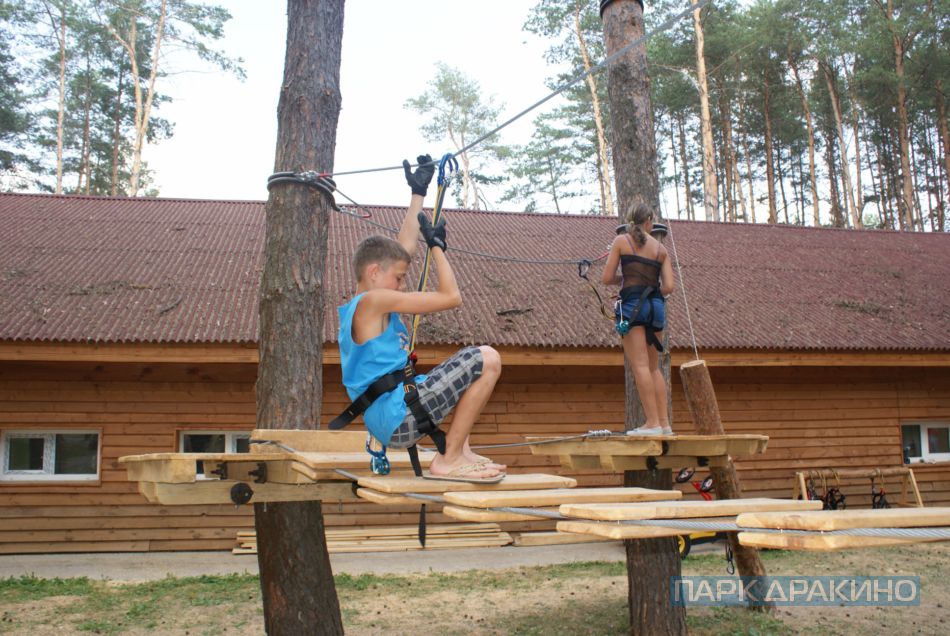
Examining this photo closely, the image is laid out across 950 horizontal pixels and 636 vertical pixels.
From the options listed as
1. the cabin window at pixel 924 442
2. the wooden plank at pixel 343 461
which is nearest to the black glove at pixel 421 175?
the wooden plank at pixel 343 461

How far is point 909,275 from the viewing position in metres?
15.8

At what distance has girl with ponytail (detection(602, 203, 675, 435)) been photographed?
595cm

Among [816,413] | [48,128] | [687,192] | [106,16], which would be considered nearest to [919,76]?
[687,192]

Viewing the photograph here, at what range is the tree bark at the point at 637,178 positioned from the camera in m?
6.41

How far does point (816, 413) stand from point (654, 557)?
766 centimetres

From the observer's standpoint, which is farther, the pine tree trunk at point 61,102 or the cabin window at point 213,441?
the pine tree trunk at point 61,102

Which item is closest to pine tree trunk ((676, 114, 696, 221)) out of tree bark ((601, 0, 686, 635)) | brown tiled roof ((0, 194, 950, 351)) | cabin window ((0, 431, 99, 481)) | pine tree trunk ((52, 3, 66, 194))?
brown tiled roof ((0, 194, 950, 351))

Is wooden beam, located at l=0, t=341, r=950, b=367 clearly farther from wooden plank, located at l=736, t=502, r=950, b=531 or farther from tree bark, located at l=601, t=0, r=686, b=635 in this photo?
wooden plank, located at l=736, t=502, r=950, b=531

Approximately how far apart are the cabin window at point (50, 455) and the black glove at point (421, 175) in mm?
8059

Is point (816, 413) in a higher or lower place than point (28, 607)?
higher

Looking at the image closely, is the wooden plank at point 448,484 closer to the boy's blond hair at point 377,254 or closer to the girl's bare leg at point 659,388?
the boy's blond hair at point 377,254

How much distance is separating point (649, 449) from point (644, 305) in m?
1.34

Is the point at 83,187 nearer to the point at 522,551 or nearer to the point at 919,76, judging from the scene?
the point at 522,551

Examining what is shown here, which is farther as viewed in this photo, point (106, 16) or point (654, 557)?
point (106, 16)
